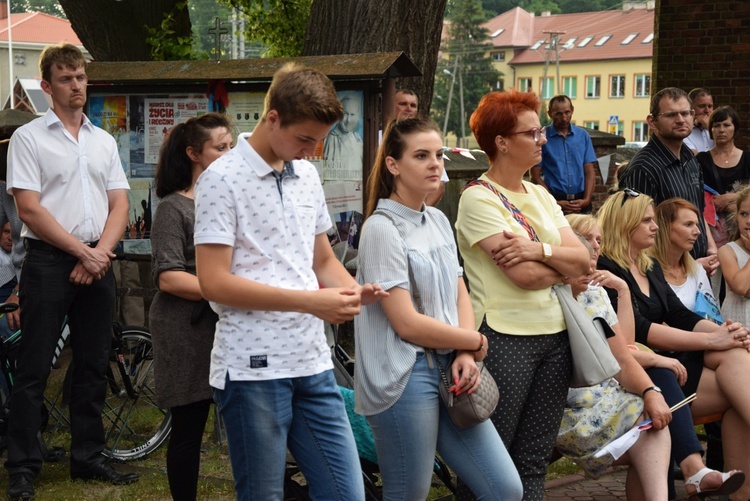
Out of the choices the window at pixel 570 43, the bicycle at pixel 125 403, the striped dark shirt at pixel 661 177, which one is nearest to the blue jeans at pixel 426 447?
the bicycle at pixel 125 403

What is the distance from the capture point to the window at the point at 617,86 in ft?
322

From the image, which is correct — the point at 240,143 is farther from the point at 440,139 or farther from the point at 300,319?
the point at 440,139

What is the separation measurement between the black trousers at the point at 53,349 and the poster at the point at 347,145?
5.77 feet

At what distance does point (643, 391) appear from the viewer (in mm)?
5148

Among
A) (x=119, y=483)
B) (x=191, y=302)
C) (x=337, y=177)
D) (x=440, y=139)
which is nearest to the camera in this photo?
(x=440, y=139)

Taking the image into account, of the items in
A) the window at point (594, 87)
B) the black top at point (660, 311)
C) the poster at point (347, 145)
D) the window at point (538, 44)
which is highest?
the window at point (538, 44)

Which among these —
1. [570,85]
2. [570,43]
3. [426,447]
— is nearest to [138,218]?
[426,447]

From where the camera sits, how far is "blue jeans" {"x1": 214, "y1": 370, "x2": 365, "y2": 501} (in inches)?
131

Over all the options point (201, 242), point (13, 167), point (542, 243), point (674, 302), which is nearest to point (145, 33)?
point (13, 167)

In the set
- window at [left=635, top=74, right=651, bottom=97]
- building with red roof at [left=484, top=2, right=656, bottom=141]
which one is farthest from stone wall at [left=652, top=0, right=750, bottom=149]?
window at [left=635, top=74, right=651, bottom=97]

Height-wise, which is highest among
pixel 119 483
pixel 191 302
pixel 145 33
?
pixel 145 33

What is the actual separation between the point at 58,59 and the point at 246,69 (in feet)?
5.35

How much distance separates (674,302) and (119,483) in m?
3.08

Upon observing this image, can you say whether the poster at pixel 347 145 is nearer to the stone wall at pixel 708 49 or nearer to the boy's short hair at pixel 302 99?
the boy's short hair at pixel 302 99
